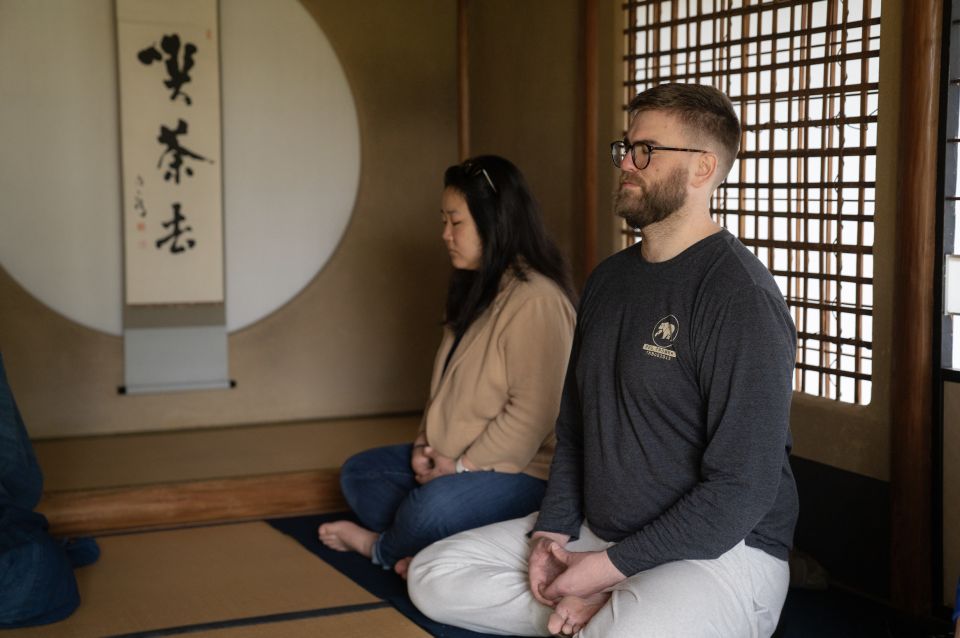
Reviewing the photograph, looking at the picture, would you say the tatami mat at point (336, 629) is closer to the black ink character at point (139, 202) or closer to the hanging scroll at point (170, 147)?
the hanging scroll at point (170, 147)

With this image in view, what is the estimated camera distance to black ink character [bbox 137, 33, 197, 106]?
4.68 metres

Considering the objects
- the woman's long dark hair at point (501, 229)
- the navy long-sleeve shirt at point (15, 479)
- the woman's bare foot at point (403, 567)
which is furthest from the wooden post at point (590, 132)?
the navy long-sleeve shirt at point (15, 479)

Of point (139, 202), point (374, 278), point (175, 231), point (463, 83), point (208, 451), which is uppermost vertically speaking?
point (463, 83)

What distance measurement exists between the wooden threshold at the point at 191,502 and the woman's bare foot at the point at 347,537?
42 cm

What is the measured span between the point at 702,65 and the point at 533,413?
132cm

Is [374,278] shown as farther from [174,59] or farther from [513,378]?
[513,378]

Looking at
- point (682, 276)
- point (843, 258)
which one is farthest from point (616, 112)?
point (682, 276)

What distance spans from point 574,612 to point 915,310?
3.95 feet

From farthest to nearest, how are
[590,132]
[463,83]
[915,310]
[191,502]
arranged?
[463,83]
[590,132]
[191,502]
[915,310]

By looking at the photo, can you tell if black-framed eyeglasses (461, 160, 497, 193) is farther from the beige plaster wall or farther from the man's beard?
the beige plaster wall

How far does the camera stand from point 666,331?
2.45 m

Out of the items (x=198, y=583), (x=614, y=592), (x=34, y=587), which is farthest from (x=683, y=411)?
(x=34, y=587)

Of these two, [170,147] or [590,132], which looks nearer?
[590,132]

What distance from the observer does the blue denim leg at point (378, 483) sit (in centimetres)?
365
